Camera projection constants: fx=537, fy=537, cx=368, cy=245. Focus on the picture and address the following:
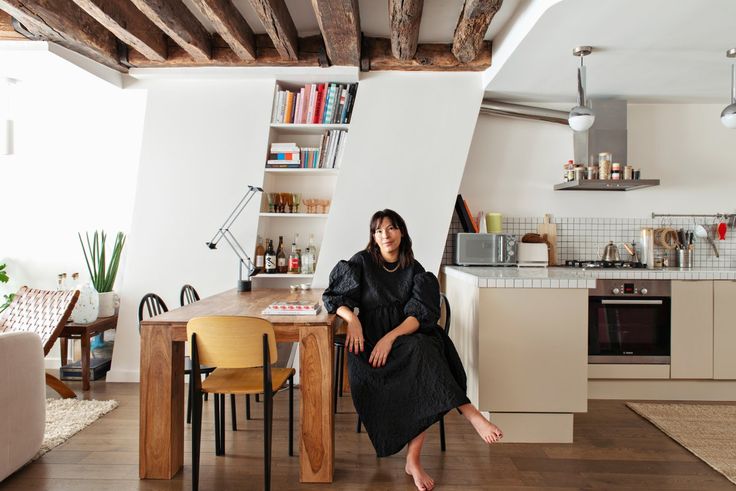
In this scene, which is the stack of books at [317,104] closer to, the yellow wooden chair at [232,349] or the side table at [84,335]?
the side table at [84,335]

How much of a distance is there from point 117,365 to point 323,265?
5.60 feet

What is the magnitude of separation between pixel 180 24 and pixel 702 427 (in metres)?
3.84

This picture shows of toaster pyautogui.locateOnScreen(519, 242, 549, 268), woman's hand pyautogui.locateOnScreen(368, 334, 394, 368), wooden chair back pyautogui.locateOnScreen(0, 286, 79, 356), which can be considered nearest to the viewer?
woman's hand pyautogui.locateOnScreen(368, 334, 394, 368)

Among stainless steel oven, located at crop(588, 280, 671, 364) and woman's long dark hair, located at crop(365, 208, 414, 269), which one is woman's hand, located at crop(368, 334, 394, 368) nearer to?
woman's long dark hair, located at crop(365, 208, 414, 269)

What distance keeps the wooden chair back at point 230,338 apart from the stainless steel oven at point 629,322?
2431 mm

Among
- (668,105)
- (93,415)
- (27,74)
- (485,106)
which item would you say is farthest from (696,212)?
(27,74)

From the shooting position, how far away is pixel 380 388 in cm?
251

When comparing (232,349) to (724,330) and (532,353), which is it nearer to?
(532,353)

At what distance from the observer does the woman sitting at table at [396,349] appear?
2410 millimetres

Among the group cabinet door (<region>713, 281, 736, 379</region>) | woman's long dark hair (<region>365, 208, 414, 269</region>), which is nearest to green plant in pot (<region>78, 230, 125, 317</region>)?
woman's long dark hair (<region>365, 208, 414, 269</region>)

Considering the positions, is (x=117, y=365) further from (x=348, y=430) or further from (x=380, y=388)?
(x=380, y=388)

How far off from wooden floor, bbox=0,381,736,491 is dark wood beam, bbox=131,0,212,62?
229cm

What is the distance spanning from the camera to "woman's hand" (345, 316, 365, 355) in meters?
2.55

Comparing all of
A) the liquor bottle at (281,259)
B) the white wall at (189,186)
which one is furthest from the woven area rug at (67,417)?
the liquor bottle at (281,259)
